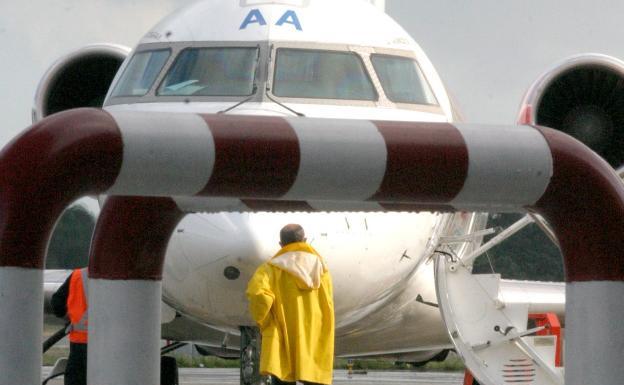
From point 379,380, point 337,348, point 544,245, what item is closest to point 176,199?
point 337,348

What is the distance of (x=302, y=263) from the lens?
7336mm

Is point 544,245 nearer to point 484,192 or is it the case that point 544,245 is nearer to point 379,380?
point 379,380

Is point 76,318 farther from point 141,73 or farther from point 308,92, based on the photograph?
point 308,92

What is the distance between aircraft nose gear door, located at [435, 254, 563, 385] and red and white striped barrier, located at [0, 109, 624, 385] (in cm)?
640

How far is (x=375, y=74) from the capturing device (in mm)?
9117

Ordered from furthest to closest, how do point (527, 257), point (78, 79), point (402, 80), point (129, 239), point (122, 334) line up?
point (527, 257) → point (78, 79) → point (402, 80) → point (129, 239) → point (122, 334)

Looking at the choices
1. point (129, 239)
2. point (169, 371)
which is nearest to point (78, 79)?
point (169, 371)

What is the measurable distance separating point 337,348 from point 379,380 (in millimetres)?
12374

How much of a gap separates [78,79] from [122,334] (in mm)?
8694

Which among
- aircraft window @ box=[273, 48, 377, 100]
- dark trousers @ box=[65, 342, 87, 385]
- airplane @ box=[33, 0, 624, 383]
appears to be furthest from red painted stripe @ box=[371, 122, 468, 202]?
dark trousers @ box=[65, 342, 87, 385]

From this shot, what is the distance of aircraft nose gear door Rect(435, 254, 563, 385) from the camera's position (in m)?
10.1

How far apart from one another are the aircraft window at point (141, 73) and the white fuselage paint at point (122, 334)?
17.5 ft

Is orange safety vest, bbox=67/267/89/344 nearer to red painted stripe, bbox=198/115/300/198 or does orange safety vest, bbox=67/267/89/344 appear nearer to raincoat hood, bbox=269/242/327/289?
raincoat hood, bbox=269/242/327/289

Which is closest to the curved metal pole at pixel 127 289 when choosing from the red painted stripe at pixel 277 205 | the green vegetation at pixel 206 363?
the red painted stripe at pixel 277 205
